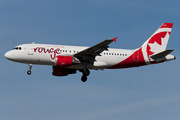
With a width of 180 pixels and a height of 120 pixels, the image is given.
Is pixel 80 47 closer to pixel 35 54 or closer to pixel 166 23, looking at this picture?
pixel 35 54

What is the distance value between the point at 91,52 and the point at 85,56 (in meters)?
1.01

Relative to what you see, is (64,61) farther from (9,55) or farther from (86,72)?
(9,55)

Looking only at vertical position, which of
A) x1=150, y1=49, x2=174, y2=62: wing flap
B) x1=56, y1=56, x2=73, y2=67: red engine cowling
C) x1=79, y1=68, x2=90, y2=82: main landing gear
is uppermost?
x1=150, y1=49, x2=174, y2=62: wing flap

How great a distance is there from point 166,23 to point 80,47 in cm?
1297

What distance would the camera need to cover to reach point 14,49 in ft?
140

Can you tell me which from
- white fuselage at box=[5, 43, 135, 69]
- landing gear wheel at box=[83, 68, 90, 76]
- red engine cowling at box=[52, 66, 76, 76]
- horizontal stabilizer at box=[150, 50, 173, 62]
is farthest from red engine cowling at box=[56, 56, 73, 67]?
horizontal stabilizer at box=[150, 50, 173, 62]

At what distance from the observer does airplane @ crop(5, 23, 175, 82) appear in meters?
41.2

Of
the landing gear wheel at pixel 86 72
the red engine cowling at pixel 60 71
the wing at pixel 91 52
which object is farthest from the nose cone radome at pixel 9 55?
the landing gear wheel at pixel 86 72

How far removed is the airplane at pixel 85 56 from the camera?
41.2 meters

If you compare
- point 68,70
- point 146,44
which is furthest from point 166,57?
point 68,70

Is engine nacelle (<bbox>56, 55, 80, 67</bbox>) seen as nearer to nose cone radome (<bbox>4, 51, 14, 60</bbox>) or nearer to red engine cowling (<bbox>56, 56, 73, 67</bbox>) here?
red engine cowling (<bbox>56, 56, 73, 67</bbox>)

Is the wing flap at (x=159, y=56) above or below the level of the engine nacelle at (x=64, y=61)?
above

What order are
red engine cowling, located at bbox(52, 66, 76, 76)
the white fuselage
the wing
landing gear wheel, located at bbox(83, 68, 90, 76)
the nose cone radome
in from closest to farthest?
the wing
the white fuselage
the nose cone radome
landing gear wheel, located at bbox(83, 68, 90, 76)
red engine cowling, located at bbox(52, 66, 76, 76)

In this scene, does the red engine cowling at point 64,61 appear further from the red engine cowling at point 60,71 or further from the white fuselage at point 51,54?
the red engine cowling at point 60,71
